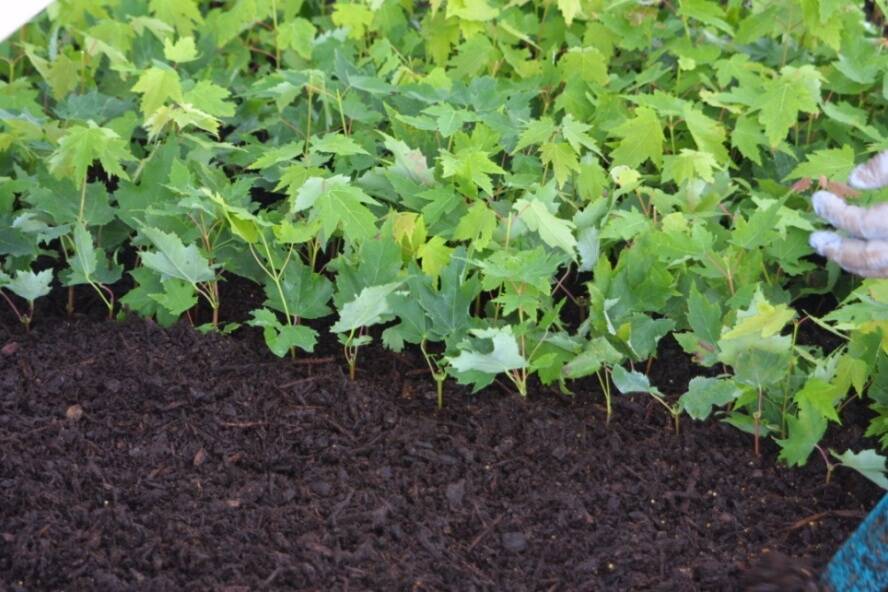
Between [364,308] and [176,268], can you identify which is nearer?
[364,308]

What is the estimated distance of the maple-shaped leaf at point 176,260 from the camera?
3.01 m

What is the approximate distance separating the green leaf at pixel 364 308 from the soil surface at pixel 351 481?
0.14 metres

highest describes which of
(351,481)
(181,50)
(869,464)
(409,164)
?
(181,50)

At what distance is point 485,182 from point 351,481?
32.4 inches

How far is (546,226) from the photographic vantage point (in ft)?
9.85

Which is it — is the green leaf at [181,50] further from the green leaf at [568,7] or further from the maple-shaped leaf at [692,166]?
the maple-shaped leaf at [692,166]

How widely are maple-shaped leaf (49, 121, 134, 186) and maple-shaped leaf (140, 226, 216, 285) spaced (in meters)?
0.20

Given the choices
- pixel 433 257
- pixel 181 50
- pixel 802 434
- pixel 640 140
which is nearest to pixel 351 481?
pixel 433 257

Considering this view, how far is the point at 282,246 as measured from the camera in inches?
126

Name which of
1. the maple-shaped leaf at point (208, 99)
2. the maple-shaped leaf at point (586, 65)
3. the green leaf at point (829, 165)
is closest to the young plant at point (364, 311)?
the maple-shaped leaf at point (208, 99)

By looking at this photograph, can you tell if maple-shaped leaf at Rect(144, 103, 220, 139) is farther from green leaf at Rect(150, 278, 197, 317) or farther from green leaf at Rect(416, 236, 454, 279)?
green leaf at Rect(416, 236, 454, 279)

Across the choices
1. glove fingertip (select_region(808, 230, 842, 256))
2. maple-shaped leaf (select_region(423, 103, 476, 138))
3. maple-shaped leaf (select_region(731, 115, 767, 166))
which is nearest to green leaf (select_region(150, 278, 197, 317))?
maple-shaped leaf (select_region(423, 103, 476, 138))

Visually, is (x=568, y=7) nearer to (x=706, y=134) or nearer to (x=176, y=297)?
(x=706, y=134)

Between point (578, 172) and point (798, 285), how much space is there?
0.63 metres
